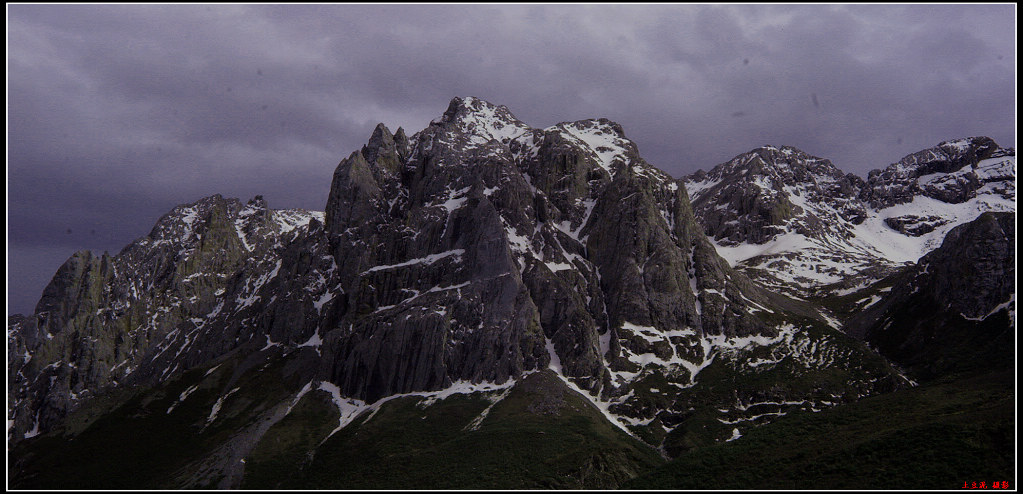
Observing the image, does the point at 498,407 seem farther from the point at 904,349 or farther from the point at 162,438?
the point at 904,349

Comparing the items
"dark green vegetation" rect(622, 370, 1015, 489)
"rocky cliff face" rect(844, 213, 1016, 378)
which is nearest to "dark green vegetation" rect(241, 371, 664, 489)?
"dark green vegetation" rect(622, 370, 1015, 489)

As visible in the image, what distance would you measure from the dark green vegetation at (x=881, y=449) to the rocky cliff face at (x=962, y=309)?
70.9 metres

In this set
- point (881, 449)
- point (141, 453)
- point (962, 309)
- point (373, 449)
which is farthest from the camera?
point (141, 453)

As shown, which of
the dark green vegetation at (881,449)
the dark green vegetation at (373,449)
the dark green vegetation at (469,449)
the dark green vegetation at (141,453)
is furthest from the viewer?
the dark green vegetation at (141,453)

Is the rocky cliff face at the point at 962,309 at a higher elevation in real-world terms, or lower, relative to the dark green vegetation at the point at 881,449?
higher

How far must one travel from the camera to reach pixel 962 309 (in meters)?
177

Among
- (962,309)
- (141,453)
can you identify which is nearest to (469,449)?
(141,453)

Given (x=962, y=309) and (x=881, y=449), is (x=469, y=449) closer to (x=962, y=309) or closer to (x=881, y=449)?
(x=881, y=449)

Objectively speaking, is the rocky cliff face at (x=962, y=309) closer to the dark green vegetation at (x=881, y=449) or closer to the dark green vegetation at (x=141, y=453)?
the dark green vegetation at (x=881, y=449)

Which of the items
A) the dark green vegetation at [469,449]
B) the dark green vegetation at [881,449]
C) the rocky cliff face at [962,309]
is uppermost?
the rocky cliff face at [962,309]

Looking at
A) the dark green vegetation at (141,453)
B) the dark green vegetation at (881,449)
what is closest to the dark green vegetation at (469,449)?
the dark green vegetation at (141,453)

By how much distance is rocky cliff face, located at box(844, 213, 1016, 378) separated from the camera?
160 m

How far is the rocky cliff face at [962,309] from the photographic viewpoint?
16038 centimetres

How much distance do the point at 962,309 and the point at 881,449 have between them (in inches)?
5209
